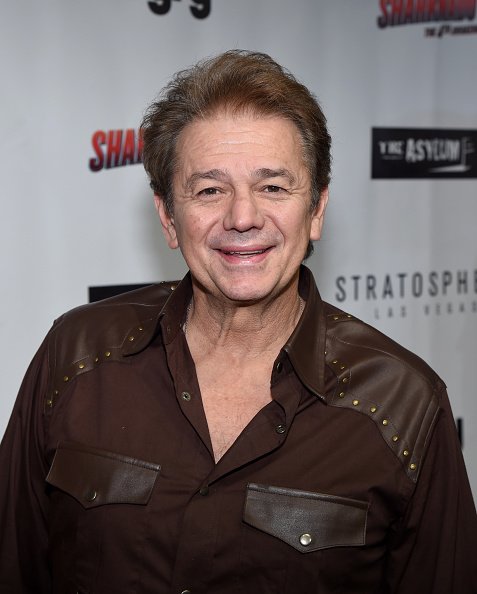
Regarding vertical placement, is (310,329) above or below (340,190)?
below

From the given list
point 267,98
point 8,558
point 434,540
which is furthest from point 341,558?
point 267,98

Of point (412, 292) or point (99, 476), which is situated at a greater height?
point (412, 292)

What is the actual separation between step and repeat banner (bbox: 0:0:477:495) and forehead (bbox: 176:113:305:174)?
763 mm

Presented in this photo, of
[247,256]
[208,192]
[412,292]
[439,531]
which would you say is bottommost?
[439,531]

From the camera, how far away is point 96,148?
227 cm

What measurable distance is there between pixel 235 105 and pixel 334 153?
46.4 inches

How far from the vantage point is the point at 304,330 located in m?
1.58

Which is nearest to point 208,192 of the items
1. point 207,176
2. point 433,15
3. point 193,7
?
point 207,176

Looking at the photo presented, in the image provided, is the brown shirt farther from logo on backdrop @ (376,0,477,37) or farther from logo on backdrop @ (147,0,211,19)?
logo on backdrop @ (376,0,477,37)

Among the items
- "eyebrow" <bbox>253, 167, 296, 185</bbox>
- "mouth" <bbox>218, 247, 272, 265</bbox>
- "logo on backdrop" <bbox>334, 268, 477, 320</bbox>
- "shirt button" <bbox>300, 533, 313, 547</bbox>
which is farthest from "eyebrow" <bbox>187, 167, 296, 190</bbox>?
"logo on backdrop" <bbox>334, 268, 477, 320</bbox>

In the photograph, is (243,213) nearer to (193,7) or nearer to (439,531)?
(439,531)

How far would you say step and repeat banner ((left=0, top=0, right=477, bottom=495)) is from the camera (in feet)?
7.14

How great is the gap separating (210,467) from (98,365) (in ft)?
1.04

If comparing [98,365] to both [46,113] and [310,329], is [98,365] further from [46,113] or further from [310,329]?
[46,113]
